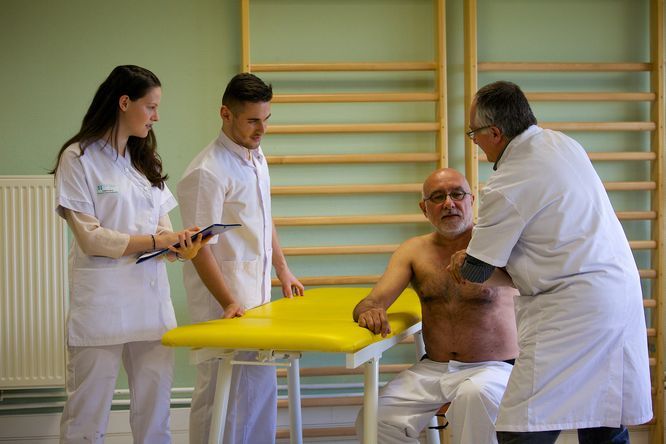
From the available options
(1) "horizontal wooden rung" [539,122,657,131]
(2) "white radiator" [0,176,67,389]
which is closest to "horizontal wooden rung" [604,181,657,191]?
(1) "horizontal wooden rung" [539,122,657,131]

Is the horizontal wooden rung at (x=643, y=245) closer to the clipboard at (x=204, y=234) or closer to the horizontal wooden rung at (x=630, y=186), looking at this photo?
the horizontal wooden rung at (x=630, y=186)

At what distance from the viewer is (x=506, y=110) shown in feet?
6.85

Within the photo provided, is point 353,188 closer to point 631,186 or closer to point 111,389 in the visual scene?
point 631,186

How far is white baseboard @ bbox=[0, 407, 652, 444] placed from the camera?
141 inches

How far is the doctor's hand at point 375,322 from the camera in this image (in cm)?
224

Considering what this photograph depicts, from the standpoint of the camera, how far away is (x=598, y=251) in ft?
6.49

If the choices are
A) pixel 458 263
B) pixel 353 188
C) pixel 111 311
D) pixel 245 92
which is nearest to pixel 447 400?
pixel 458 263

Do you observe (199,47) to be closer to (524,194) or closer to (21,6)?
(21,6)

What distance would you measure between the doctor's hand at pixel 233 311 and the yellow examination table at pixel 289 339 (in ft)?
0.09

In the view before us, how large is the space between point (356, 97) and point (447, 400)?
60.2 inches

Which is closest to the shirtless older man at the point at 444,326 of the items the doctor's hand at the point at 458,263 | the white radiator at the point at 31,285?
the doctor's hand at the point at 458,263

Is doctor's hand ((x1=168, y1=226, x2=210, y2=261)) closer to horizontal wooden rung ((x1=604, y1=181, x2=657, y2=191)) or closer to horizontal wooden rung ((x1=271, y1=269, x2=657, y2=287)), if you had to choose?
horizontal wooden rung ((x1=271, y1=269, x2=657, y2=287))

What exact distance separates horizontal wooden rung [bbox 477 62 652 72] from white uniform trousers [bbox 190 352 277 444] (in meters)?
1.72

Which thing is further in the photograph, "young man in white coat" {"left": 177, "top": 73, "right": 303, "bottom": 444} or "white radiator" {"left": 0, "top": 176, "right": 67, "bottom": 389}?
"white radiator" {"left": 0, "top": 176, "right": 67, "bottom": 389}
